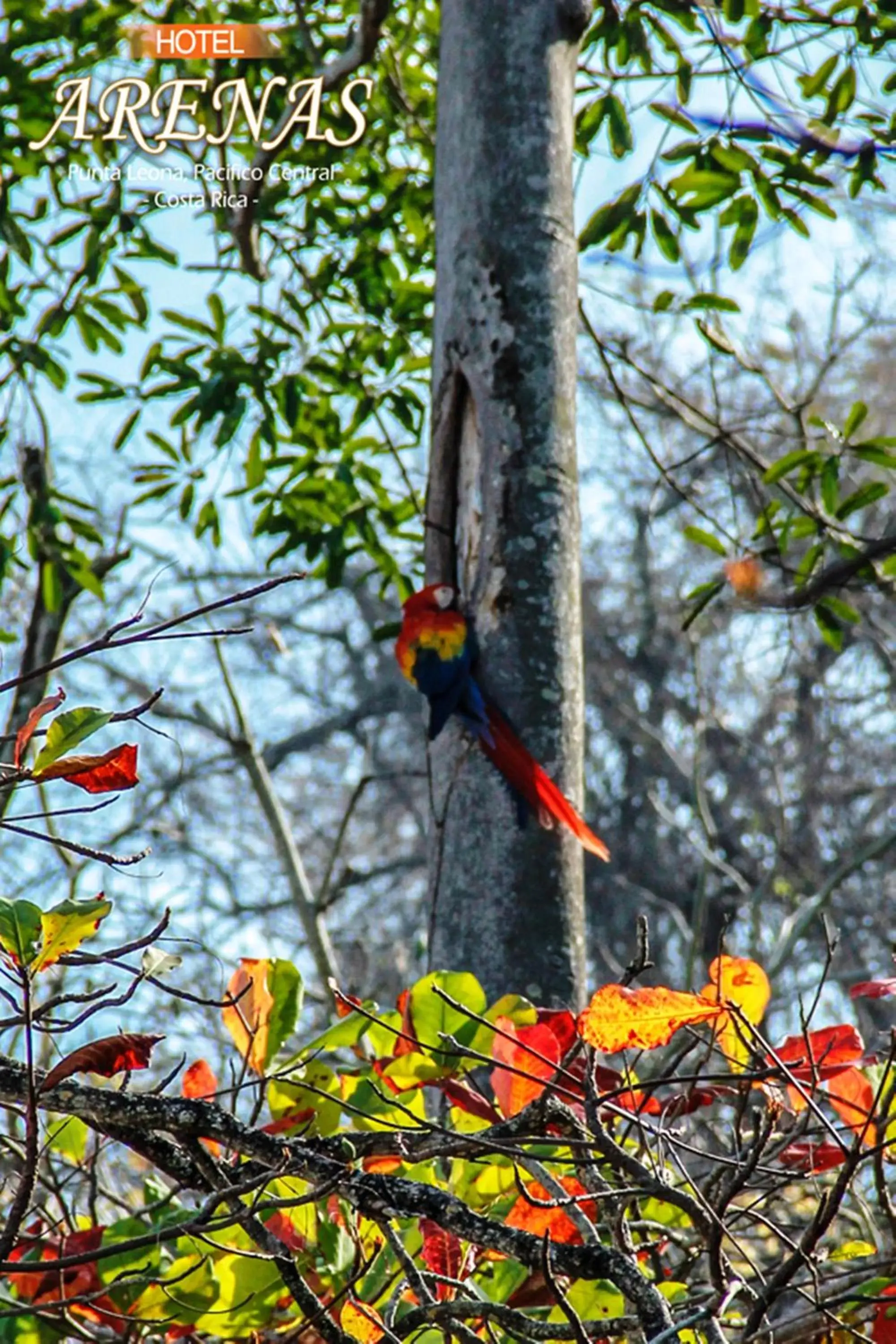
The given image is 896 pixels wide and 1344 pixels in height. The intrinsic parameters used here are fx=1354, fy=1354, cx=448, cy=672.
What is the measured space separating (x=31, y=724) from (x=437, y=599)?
1.04m

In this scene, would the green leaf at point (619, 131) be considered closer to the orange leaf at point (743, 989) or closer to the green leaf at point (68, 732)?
the orange leaf at point (743, 989)

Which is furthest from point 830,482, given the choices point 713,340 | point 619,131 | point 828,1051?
point 828,1051

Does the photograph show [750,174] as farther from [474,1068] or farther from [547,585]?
[474,1068]

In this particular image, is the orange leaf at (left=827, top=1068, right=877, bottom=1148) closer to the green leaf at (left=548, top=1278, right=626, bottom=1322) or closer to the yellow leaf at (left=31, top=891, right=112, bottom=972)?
the green leaf at (left=548, top=1278, right=626, bottom=1322)

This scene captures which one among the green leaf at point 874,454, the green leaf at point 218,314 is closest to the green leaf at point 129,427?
the green leaf at point 218,314

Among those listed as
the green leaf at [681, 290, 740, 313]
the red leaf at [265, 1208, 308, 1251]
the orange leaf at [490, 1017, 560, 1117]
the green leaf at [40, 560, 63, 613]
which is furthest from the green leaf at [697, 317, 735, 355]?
the red leaf at [265, 1208, 308, 1251]

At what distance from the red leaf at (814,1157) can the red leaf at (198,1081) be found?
429 mm

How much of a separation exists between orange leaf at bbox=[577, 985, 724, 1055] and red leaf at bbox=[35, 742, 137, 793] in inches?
12.1

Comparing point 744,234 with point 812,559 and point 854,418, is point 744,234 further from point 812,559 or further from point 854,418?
point 812,559

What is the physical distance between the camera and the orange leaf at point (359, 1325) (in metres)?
0.79

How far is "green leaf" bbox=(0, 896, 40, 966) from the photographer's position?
73 centimetres

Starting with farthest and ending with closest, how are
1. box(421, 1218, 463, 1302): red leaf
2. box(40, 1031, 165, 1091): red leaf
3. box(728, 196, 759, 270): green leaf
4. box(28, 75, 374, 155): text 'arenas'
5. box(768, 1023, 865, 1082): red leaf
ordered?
box(28, 75, 374, 155): text 'arenas', box(728, 196, 759, 270): green leaf, box(768, 1023, 865, 1082): red leaf, box(421, 1218, 463, 1302): red leaf, box(40, 1031, 165, 1091): red leaf

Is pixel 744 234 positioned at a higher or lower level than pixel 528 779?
higher

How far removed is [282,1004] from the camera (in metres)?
1.00
